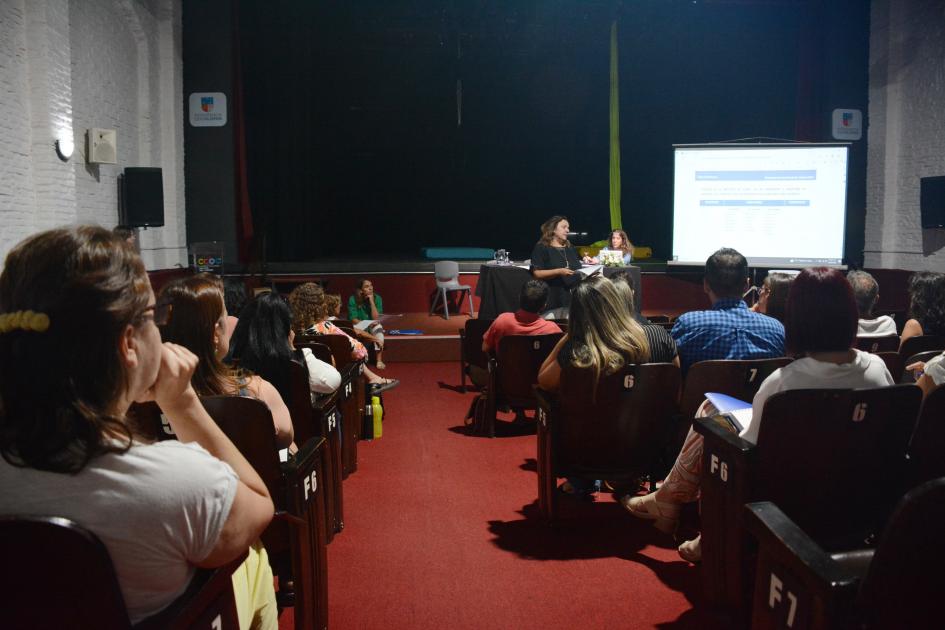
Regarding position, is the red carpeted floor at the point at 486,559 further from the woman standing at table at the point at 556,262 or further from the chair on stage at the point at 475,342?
the woman standing at table at the point at 556,262

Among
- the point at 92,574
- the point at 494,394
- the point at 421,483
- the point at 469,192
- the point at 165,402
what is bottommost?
the point at 421,483

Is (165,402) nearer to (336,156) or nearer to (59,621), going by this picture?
(59,621)

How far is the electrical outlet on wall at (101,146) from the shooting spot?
239 inches

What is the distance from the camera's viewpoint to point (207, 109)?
8320 millimetres

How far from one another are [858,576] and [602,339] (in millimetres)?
1570

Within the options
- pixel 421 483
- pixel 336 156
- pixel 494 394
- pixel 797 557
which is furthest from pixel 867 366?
pixel 336 156

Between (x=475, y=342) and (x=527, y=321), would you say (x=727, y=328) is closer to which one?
(x=527, y=321)

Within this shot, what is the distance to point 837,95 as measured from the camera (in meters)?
8.40

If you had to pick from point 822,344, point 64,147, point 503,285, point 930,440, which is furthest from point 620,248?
point 930,440

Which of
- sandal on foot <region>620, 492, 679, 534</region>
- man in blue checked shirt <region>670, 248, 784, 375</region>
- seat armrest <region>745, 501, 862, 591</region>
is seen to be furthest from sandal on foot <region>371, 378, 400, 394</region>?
seat armrest <region>745, 501, 862, 591</region>

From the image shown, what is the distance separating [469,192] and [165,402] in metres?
11.2

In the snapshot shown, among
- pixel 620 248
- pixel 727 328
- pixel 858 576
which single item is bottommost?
pixel 858 576

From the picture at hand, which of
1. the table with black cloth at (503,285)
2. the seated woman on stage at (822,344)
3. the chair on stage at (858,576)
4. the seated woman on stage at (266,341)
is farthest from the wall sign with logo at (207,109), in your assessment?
the chair on stage at (858,576)

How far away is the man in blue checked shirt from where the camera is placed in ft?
9.98
